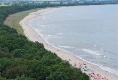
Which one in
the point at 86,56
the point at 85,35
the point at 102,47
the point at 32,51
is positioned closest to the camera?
the point at 32,51

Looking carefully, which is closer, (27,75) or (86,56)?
(27,75)

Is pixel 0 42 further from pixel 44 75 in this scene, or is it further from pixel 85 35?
pixel 85 35

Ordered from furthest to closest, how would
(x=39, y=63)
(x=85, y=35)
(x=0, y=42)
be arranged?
1. (x=85, y=35)
2. (x=0, y=42)
3. (x=39, y=63)

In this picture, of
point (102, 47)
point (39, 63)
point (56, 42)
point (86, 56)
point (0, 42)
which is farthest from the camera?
point (56, 42)

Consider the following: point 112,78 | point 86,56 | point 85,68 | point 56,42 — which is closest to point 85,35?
point 56,42

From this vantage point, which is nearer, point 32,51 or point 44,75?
point 44,75

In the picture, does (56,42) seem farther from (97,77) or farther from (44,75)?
(44,75)

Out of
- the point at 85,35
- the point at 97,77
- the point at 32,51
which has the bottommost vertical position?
the point at 85,35

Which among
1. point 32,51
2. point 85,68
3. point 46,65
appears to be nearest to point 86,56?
point 85,68

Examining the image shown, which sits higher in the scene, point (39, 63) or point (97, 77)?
point (39, 63)
